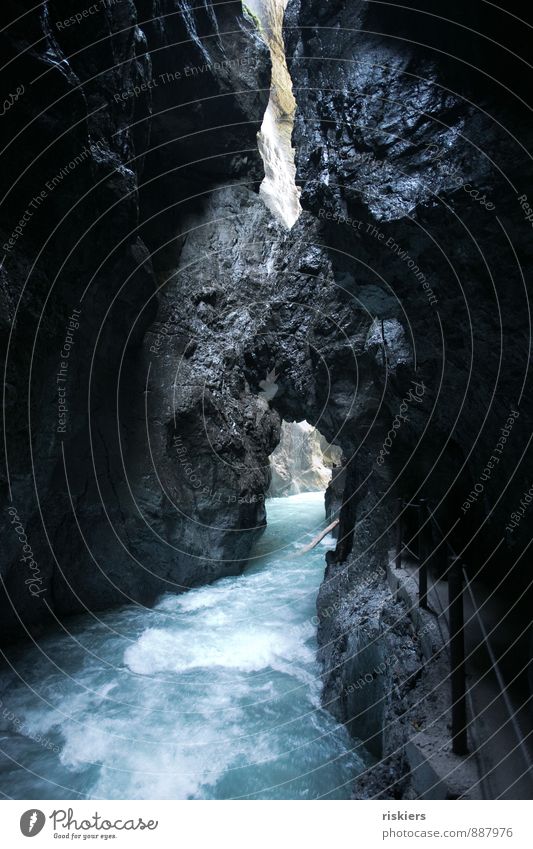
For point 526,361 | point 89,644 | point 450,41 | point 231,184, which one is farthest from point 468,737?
point 231,184

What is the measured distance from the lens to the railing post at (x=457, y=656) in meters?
3.04

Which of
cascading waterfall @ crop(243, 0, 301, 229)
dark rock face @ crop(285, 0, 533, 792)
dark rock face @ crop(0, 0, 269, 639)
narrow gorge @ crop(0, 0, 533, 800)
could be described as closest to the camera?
dark rock face @ crop(285, 0, 533, 792)

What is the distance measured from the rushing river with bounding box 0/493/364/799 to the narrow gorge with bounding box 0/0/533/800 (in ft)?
0.17

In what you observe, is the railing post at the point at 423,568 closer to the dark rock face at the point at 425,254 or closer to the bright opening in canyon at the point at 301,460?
the dark rock face at the point at 425,254

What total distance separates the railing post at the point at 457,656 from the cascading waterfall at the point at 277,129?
32837mm

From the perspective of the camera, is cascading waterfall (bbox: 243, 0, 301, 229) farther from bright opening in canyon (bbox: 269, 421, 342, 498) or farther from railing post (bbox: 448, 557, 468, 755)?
railing post (bbox: 448, 557, 468, 755)

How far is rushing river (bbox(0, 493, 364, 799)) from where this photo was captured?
5812 millimetres

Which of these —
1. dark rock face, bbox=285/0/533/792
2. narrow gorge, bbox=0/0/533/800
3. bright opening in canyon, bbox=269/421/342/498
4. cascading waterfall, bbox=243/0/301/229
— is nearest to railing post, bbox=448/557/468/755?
narrow gorge, bbox=0/0/533/800

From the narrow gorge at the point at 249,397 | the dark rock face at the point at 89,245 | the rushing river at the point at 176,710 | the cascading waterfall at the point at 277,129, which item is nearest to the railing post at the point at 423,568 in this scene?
the narrow gorge at the point at 249,397

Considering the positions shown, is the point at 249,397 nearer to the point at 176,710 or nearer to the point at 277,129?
the point at 176,710

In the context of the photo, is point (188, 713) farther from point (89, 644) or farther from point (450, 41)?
point (450, 41)

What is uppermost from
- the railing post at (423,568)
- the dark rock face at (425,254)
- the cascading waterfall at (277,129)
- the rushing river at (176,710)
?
the cascading waterfall at (277,129)

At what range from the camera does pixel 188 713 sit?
7.28m

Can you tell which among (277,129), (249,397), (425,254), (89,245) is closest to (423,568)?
(425,254)
